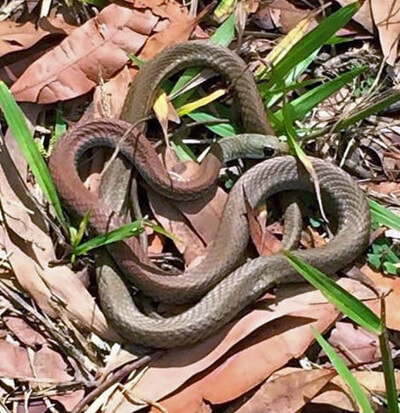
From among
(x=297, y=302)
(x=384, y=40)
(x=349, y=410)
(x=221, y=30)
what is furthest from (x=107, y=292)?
(x=384, y=40)

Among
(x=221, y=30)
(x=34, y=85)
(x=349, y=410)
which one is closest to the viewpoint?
(x=349, y=410)

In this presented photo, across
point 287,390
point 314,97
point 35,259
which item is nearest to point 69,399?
point 35,259

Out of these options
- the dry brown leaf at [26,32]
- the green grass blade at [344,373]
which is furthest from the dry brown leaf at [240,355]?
the dry brown leaf at [26,32]

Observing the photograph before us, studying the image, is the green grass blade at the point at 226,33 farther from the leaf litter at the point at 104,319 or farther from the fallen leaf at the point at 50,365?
the fallen leaf at the point at 50,365

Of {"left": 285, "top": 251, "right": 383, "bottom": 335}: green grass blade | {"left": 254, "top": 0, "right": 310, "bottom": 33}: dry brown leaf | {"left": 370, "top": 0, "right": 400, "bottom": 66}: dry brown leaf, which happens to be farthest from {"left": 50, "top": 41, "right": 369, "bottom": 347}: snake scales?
{"left": 285, "top": 251, "right": 383, "bottom": 335}: green grass blade

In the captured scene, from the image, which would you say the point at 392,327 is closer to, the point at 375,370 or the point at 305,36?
the point at 375,370

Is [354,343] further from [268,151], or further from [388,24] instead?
[388,24]

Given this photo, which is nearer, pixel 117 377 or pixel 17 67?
pixel 117 377

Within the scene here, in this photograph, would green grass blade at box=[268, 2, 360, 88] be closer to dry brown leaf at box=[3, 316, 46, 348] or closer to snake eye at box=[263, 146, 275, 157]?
snake eye at box=[263, 146, 275, 157]
